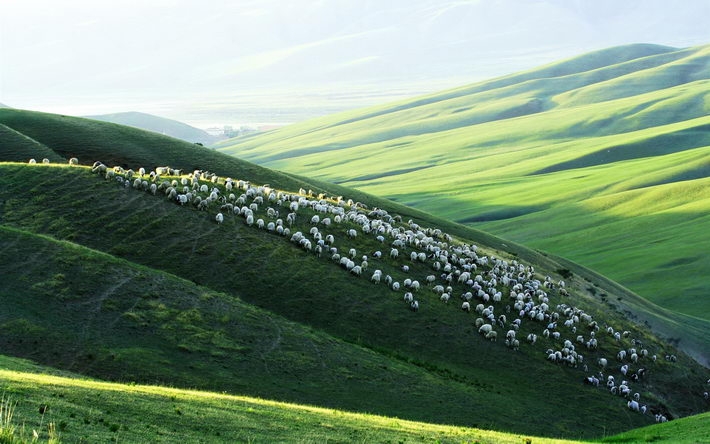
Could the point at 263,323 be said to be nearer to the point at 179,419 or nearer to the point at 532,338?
the point at 532,338

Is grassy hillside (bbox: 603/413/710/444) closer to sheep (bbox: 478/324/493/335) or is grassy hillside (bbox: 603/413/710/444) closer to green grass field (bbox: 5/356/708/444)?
green grass field (bbox: 5/356/708/444)

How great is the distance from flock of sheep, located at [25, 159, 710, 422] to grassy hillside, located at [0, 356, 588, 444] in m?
25.3

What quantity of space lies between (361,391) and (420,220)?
→ 53285mm

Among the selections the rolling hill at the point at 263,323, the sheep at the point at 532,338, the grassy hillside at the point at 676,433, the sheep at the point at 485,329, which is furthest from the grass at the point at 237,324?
the grassy hillside at the point at 676,433

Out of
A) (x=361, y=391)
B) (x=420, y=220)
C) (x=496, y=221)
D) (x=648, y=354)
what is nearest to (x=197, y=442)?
(x=361, y=391)

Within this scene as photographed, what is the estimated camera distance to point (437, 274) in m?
63.9

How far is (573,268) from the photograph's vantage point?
9644 centimetres

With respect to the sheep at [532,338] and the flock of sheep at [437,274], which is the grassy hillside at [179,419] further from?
the flock of sheep at [437,274]

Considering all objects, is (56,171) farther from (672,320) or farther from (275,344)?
(672,320)

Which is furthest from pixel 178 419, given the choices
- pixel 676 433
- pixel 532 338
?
pixel 532 338

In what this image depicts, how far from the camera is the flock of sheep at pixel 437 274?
57688 mm

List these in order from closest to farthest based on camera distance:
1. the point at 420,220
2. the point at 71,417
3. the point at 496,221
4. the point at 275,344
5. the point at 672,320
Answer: the point at 71,417, the point at 275,344, the point at 672,320, the point at 420,220, the point at 496,221

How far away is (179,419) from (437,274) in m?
39.3

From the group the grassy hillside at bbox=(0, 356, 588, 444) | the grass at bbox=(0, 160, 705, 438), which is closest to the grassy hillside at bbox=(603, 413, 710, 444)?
the grass at bbox=(0, 160, 705, 438)
